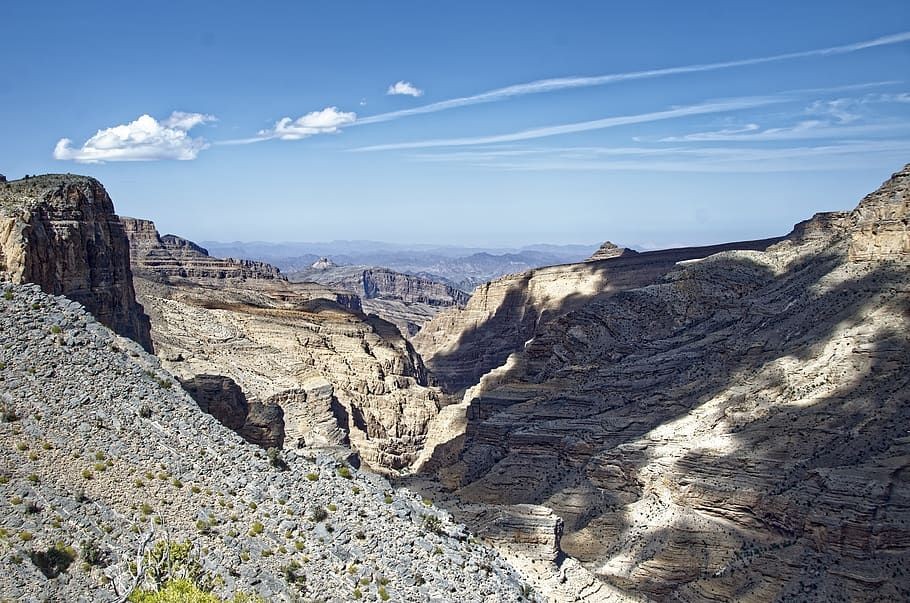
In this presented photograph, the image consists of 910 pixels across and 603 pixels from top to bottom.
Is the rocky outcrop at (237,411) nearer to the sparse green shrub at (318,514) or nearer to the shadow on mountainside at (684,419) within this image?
the shadow on mountainside at (684,419)

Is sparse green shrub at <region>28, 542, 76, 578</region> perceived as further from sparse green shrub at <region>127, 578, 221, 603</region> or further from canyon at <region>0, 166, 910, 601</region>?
canyon at <region>0, 166, 910, 601</region>

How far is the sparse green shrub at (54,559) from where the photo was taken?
19266 millimetres

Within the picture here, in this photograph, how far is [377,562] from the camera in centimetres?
2252

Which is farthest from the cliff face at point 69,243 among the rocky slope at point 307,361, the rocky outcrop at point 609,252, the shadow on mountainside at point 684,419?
the rocky outcrop at point 609,252

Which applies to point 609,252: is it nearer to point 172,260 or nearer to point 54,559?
point 172,260

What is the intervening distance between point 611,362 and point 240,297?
1169 inches

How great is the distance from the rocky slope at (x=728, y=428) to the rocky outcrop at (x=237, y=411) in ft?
35.8

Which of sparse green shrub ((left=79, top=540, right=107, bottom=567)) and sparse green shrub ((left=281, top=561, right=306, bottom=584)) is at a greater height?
sparse green shrub ((left=79, top=540, right=107, bottom=567))

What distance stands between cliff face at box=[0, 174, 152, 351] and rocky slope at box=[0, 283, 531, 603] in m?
8.56

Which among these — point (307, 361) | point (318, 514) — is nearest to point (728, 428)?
point (307, 361)

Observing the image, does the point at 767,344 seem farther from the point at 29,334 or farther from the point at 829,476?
the point at 29,334

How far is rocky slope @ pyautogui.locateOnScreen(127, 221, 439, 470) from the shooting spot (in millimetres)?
59656

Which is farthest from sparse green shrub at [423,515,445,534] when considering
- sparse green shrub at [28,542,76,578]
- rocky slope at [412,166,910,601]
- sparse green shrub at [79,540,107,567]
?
rocky slope at [412,166,910,601]

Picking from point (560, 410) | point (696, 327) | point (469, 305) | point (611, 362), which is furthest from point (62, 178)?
point (469, 305)
